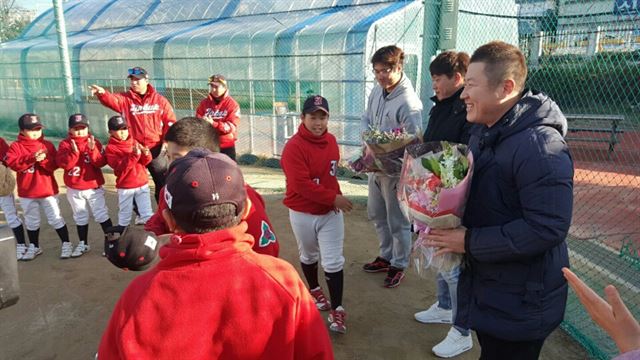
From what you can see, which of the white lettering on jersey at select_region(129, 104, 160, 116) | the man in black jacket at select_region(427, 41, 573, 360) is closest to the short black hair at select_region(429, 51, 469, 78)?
the man in black jacket at select_region(427, 41, 573, 360)

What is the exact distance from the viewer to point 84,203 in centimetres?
485

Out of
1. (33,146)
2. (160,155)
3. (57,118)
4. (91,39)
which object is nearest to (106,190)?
(160,155)

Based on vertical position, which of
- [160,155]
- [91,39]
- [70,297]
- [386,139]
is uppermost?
[91,39]

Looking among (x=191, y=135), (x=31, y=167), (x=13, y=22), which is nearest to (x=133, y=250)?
(x=191, y=135)

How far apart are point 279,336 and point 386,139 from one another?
2.08 meters

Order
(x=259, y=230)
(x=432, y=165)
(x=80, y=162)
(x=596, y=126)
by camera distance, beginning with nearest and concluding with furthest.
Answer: (x=432, y=165)
(x=259, y=230)
(x=80, y=162)
(x=596, y=126)

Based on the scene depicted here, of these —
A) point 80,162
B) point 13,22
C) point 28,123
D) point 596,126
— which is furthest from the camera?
point 13,22

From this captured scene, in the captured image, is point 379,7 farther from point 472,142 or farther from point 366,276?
point 472,142

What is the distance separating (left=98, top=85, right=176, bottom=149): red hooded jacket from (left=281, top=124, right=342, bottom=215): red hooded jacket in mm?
3005

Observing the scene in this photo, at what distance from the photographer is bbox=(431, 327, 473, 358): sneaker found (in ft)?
9.86

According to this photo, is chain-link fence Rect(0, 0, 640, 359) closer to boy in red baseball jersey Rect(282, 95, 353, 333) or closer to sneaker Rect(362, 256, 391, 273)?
sneaker Rect(362, 256, 391, 273)

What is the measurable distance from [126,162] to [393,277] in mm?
3131

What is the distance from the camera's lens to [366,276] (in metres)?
4.25

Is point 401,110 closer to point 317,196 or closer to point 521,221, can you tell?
point 317,196
